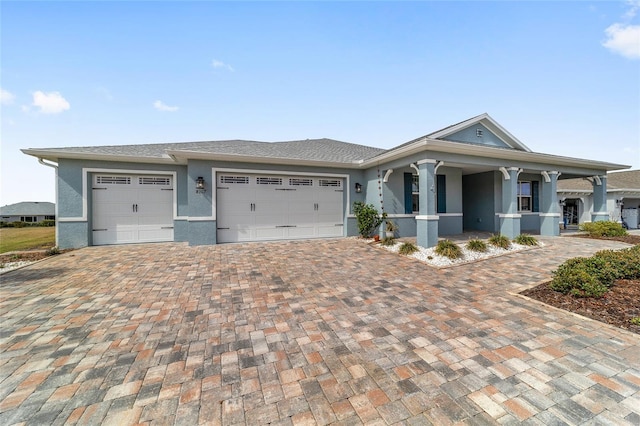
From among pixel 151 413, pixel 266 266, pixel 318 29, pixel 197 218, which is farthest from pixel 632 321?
pixel 197 218

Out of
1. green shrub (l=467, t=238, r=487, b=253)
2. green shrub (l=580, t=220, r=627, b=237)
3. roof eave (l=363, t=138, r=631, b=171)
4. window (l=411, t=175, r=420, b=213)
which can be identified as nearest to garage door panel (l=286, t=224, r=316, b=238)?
roof eave (l=363, t=138, r=631, b=171)

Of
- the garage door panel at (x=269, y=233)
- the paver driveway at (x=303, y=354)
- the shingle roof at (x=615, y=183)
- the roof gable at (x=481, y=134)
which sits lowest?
the paver driveway at (x=303, y=354)

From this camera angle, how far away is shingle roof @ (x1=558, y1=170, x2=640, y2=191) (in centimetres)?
1556

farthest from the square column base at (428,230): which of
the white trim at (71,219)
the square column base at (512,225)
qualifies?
the white trim at (71,219)

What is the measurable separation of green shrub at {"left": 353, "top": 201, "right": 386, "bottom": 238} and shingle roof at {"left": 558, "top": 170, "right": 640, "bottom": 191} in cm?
1419

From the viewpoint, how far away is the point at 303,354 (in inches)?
97.5

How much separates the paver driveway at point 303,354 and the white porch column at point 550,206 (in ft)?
24.7

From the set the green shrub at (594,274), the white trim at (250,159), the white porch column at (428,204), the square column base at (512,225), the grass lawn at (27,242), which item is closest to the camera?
the green shrub at (594,274)

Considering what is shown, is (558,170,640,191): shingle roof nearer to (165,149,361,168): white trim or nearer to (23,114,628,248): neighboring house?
(23,114,628,248): neighboring house

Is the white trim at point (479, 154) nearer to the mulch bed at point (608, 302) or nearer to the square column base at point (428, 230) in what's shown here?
the square column base at point (428, 230)

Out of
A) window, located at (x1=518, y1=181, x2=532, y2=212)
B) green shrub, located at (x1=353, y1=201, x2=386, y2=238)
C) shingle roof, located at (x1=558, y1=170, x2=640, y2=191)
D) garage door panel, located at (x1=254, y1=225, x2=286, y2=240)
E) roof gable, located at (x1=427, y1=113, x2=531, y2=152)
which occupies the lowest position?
garage door panel, located at (x1=254, y1=225, x2=286, y2=240)

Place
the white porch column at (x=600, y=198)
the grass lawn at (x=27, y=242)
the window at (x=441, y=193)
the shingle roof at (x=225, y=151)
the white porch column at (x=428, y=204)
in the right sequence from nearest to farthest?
1. the white porch column at (x=428, y=204)
2. the shingle roof at (x=225, y=151)
3. the grass lawn at (x=27, y=242)
4. the window at (x=441, y=193)
5. the white porch column at (x=600, y=198)

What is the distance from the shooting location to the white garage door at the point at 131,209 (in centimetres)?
848

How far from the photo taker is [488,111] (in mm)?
9172
